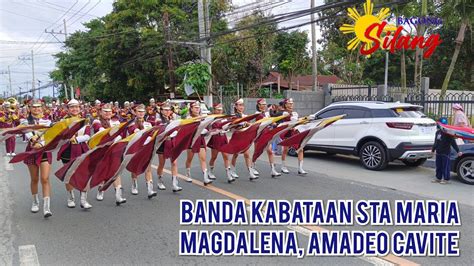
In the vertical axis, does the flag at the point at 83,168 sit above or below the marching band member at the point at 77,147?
below

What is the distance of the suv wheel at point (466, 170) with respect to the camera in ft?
26.7

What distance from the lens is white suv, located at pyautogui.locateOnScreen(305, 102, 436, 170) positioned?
920 centimetres

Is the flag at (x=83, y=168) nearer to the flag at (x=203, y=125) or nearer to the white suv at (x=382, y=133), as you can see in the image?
the flag at (x=203, y=125)

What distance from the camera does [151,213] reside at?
6086mm

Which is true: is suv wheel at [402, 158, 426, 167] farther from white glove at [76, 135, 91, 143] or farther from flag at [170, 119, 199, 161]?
white glove at [76, 135, 91, 143]

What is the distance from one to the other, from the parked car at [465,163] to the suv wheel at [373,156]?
1.48 m

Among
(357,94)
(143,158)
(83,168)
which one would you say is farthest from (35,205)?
(357,94)

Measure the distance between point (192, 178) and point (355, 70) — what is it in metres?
18.8

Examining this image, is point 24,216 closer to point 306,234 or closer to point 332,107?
point 306,234

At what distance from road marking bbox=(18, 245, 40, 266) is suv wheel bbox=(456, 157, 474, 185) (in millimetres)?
7884

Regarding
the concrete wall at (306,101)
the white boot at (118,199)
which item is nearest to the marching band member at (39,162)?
the white boot at (118,199)

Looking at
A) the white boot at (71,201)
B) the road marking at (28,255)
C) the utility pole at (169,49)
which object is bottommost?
the road marking at (28,255)

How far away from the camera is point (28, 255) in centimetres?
454

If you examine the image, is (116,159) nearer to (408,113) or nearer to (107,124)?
(107,124)
